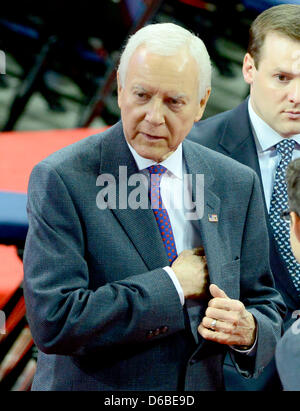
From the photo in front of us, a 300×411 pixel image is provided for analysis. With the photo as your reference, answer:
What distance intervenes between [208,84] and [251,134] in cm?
47

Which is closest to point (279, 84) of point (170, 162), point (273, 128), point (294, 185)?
point (273, 128)

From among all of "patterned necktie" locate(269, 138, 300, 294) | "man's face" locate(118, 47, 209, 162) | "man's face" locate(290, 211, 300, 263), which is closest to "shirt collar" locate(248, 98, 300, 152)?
"patterned necktie" locate(269, 138, 300, 294)

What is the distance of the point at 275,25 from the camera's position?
79.8 inches

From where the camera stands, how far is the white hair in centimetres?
149

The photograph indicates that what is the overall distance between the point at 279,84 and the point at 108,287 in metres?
0.90

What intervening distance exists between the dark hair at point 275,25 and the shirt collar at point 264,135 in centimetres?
18

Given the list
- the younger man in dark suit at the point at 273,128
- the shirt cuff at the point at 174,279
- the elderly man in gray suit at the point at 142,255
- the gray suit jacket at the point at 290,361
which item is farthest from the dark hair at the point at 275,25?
the gray suit jacket at the point at 290,361

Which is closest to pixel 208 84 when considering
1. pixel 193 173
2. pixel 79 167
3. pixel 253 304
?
pixel 193 173

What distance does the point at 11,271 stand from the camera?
118 inches

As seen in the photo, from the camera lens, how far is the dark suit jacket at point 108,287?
4.71 feet

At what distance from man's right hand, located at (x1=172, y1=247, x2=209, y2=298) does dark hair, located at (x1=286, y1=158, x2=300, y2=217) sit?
250mm

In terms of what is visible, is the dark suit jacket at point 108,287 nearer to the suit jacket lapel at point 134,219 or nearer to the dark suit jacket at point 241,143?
the suit jacket lapel at point 134,219

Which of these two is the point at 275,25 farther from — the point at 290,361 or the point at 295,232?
the point at 290,361
